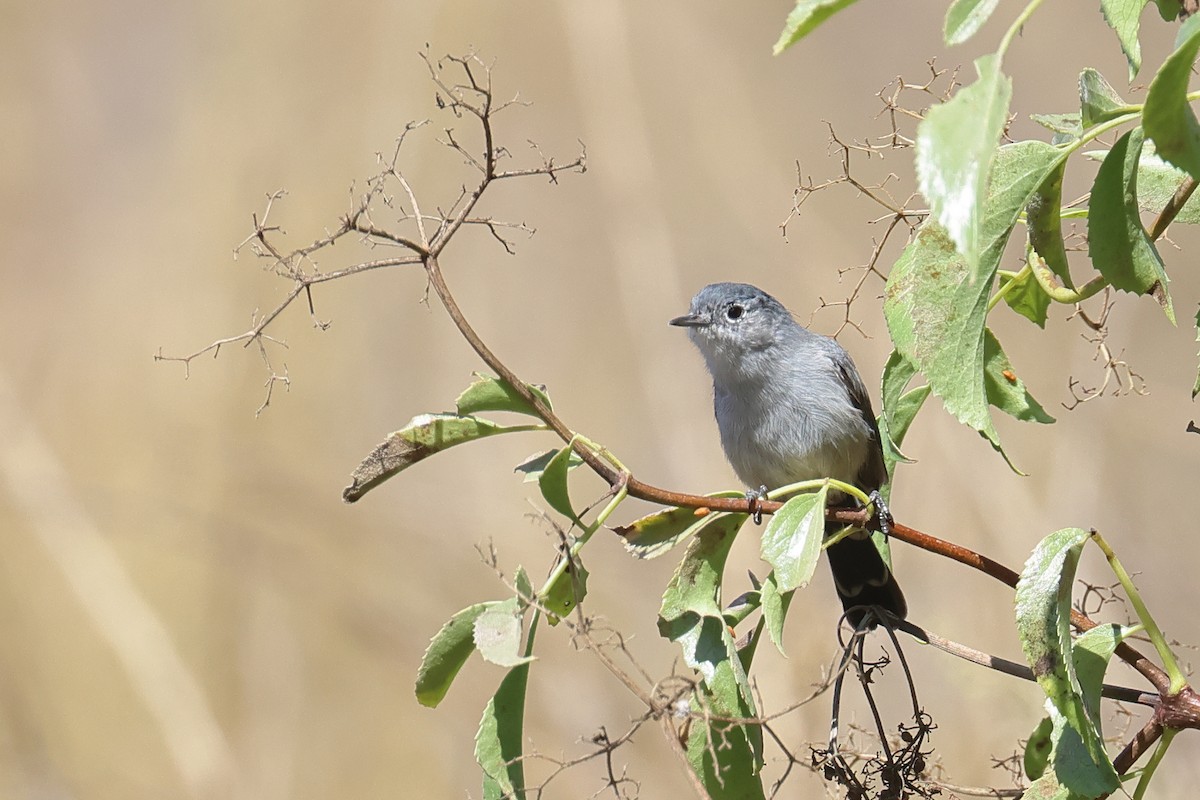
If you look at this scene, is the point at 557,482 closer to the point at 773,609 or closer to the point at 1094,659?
the point at 773,609

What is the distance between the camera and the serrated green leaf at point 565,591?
1.72 m

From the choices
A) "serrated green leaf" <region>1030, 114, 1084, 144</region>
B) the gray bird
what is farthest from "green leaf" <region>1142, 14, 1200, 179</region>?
the gray bird

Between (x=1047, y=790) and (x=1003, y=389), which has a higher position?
(x=1003, y=389)

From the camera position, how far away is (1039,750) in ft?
6.49

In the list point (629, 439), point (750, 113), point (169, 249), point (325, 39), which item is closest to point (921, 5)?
point (750, 113)

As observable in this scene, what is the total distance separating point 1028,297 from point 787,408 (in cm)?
204

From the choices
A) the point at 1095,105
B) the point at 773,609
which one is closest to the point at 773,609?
the point at 773,609

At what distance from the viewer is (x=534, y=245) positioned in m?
10.1

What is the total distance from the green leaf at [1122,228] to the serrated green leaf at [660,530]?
652 mm

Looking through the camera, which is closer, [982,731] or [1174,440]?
[982,731]

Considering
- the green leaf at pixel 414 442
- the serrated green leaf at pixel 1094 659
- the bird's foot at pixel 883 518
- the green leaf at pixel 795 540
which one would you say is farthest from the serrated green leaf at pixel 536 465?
the serrated green leaf at pixel 1094 659

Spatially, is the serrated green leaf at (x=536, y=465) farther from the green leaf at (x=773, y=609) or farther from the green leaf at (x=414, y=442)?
the green leaf at (x=773, y=609)

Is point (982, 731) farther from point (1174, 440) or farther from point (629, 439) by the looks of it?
point (629, 439)

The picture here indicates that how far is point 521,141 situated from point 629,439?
102 inches
